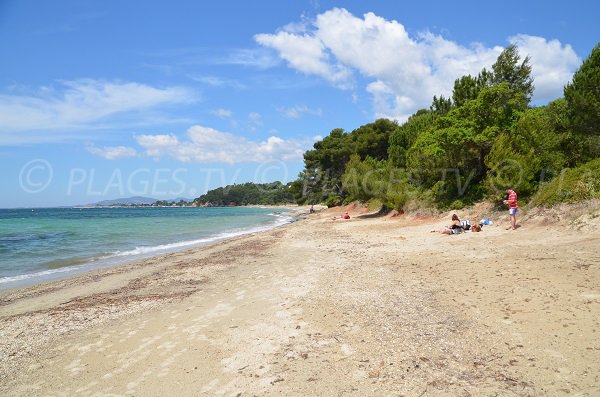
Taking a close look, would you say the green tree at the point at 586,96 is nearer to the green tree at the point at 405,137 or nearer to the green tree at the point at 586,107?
the green tree at the point at 586,107

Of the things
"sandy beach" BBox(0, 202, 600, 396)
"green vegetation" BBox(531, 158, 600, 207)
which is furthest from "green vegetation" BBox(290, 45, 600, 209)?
"sandy beach" BBox(0, 202, 600, 396)

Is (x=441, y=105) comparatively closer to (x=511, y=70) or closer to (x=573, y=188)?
(x=511, y=70)

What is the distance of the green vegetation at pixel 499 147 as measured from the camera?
18.8 m

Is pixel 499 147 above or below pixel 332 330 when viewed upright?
above

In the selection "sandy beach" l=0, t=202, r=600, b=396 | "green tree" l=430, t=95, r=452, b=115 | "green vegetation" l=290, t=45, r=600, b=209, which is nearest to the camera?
"sandy beach" l=0, t=202, r=600, b=396

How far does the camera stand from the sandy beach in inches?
174

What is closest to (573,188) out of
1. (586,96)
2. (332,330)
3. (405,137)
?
(586,96)

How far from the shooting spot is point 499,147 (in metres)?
20.0

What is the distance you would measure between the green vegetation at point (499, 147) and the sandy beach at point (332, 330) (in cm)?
792

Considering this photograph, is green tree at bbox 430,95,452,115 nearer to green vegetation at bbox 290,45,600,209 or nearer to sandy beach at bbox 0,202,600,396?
green vegetation at bbox 290,45,600,209

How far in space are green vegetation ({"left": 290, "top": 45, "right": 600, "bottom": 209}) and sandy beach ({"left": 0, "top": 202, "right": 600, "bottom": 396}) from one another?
7.92 m

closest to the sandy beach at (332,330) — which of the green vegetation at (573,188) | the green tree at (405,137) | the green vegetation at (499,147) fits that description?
the green vegetation at (573,188)

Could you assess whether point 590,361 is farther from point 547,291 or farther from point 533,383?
point 547,291

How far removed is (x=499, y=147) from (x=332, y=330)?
59.0 ft
